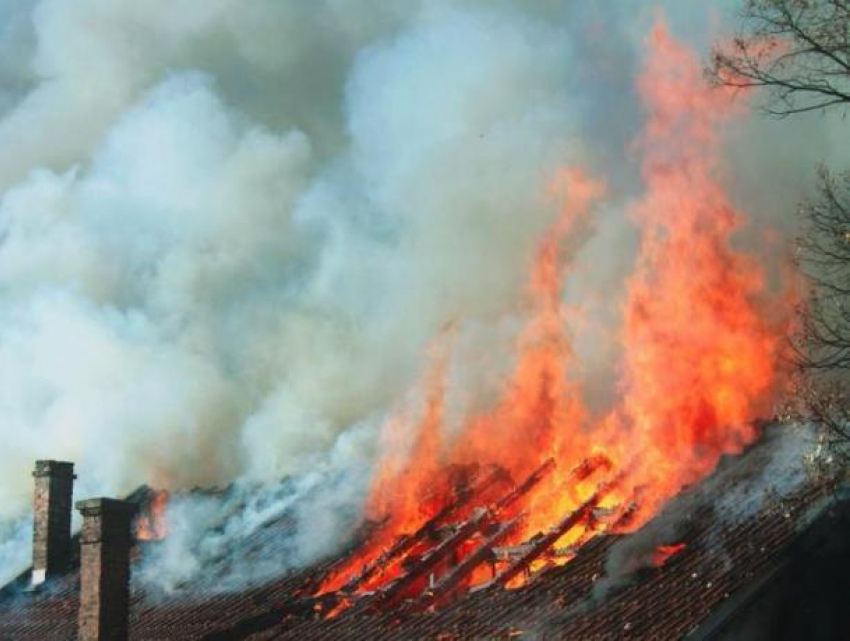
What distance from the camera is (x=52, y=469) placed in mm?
23688

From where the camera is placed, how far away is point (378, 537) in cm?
1989

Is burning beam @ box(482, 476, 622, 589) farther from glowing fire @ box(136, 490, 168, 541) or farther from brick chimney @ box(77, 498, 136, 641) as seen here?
glowing fire @ box(136, 490, 168, 541)

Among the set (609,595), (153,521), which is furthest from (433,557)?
(153,521)

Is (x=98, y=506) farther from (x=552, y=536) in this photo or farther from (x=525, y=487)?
(x=525, y=487)

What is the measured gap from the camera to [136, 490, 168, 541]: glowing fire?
23.7 metres

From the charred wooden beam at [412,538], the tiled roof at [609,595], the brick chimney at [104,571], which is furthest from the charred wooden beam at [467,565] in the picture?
the brick chimney at [104,571]

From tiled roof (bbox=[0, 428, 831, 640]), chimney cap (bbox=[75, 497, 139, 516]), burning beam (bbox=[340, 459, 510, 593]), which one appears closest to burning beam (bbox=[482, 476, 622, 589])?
tiled roof (bbox=[0, 428, 831, 640])

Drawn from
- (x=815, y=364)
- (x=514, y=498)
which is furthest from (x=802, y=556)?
(x=514, y=498)

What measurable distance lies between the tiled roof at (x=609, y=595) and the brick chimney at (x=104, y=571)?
1.04 meters

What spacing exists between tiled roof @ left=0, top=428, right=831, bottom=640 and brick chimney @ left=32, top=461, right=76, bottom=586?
12.8 ft

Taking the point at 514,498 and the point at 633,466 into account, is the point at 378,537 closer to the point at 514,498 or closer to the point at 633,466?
the point at 514,498

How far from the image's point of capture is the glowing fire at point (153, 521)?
2366cm

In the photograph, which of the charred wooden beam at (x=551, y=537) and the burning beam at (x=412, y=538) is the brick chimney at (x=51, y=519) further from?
the charred wooden beam at (x=551, y=537)

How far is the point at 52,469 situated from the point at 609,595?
13751mm
